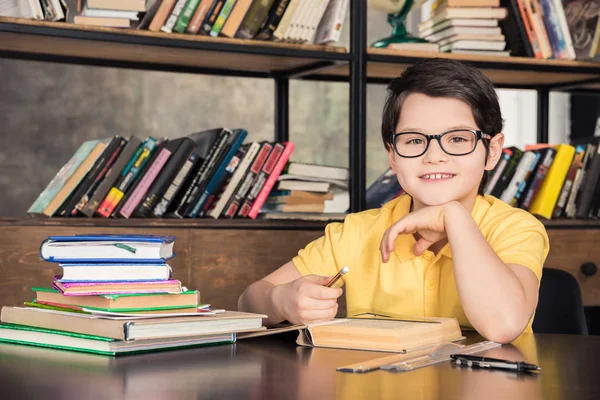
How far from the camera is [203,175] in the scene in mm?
2465

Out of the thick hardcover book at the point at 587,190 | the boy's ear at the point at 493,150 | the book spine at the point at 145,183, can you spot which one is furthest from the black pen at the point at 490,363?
the thick hardcover book at the point at 587,190

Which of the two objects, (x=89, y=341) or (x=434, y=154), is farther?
(x=434, y=154)

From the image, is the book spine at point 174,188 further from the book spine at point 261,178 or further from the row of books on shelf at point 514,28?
the row of books on shelf at point 514,28

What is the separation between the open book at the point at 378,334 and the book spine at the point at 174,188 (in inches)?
48.4

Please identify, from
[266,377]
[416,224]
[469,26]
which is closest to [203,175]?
[469,26]

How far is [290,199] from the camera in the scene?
8.29ft

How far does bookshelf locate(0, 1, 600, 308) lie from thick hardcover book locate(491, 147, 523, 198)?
191mm

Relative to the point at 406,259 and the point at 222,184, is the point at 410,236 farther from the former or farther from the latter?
the point at 222,184

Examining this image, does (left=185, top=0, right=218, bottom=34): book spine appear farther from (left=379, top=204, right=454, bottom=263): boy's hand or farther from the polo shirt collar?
(left=379, top=204, right=454, bottom=263): boy's hand

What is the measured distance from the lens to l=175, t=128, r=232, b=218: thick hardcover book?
2439mm

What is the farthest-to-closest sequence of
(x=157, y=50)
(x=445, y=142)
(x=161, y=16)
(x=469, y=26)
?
1. (x=469, y=26)
2. (x=157, y=50)
3. (x=161, y=16)
4. (x=445, y=142)

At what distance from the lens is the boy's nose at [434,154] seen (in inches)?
58.1

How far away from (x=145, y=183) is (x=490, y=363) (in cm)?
157

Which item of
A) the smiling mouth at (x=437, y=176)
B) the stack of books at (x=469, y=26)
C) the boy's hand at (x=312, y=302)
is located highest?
the stack of books at (x=469, y=26)
